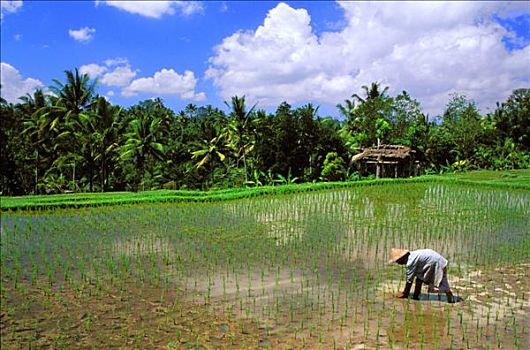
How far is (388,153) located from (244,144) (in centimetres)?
674

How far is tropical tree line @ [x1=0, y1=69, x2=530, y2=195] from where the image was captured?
18344mm

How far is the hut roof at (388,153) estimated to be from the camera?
17984mm

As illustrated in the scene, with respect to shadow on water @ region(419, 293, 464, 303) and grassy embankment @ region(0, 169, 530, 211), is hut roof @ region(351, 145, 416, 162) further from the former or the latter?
shadow on water @ region(419, 293, 464, 303)

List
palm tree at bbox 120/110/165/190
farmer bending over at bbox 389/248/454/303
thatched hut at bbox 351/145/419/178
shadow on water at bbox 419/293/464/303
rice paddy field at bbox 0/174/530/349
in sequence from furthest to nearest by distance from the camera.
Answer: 1. palm tree at bbox 120/110/165/190
2. thatched hut at bbox 351/145/419/178
3. shadow on water at bbox 419/293/464/303
4. farmer bending over at bbox 389/248/454/303
5. rice paddy field at bbox 0/174/530/349

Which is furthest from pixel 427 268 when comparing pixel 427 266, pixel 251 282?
pixel 251 282

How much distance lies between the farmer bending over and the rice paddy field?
201 millimetres

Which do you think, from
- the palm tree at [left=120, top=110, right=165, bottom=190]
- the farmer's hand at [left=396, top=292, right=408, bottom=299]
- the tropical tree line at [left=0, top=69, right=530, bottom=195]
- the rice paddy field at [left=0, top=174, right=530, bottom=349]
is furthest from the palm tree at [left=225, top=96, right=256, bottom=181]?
the farmer's hand at [left=396, top=292, right=408, bottom=299]

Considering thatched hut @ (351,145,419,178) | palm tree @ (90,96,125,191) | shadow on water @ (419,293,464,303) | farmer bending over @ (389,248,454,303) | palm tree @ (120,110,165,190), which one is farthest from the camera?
palm tree @ (120,110,165,190)

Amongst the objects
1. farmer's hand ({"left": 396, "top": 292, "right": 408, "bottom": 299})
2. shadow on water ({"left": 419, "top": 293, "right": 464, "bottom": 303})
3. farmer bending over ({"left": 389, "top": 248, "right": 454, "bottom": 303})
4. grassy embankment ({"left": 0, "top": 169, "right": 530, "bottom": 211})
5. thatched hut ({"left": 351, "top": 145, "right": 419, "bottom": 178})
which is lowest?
shadow on water ({"left": 419, "top": 293, "right": 464, "bottom": 303})

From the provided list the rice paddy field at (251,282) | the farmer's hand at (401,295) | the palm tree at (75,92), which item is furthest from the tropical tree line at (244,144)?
the farmer's hand at (401,295)

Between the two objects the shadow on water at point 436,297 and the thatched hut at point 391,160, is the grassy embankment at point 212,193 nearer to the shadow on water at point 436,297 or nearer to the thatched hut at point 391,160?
the thatched hut at point 391,160

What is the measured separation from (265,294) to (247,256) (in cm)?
152

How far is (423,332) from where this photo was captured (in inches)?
165

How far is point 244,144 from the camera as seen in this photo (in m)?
21.5
